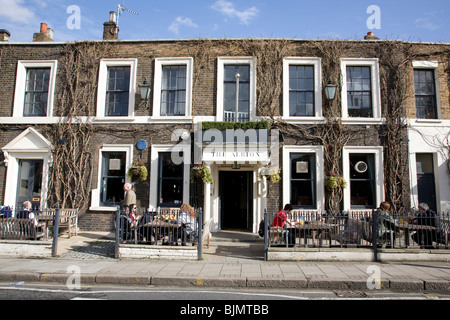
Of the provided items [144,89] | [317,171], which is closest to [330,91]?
[317,171]

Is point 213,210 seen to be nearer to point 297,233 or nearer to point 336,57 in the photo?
point 297,233

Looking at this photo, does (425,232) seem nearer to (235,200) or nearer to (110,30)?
(235,200)

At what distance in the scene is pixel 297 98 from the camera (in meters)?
11.9

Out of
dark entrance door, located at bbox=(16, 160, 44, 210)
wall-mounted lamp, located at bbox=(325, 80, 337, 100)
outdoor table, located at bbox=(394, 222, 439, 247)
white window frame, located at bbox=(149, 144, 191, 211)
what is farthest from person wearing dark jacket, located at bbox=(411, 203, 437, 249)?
dark entrance door, located at bbox=(16, 160, 44, 210)

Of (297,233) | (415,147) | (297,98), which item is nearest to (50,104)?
(297,98)

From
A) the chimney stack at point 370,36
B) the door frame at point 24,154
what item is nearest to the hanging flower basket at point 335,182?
the chimney stack at point 370,36

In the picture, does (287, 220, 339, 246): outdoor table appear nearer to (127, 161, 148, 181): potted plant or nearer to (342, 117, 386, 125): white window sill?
(342, 117, 386, 125): white window sill

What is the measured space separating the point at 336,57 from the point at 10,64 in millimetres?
13328

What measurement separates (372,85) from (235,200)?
7085 mm

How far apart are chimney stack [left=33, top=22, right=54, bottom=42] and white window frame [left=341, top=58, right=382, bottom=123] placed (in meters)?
12.9

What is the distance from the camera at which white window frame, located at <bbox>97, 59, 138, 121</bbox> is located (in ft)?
39.5

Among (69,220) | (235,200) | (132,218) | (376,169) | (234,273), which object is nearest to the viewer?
(234,273)

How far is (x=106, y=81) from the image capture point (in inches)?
490

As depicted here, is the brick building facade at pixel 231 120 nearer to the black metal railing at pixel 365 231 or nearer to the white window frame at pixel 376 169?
the white window frame at pixel 376 169
